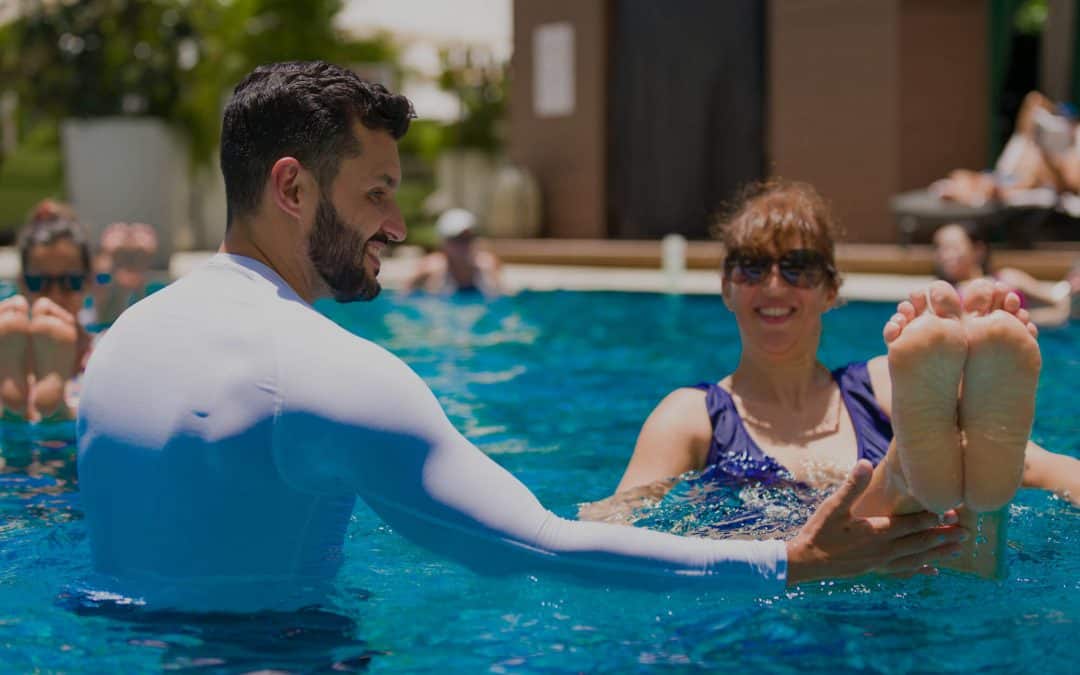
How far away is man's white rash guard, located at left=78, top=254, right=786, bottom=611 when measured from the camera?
6.67ft

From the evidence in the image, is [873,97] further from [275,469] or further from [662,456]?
[275,469]

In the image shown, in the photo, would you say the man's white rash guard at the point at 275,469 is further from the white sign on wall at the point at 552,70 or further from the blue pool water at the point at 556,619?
the white sign on wall at the point at 552,70

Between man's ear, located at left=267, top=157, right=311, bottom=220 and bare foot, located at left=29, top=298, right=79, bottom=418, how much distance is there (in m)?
3.30

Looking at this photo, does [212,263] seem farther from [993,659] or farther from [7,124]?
[7,124]

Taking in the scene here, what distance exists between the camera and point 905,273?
11.7 metres

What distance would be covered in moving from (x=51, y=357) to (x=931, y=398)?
3.84 metres

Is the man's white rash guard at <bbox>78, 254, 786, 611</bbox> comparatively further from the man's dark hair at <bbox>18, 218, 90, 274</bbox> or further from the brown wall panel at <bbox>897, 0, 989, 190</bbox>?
the brown wall panel at <bbox>897, 0, 989, 190</bbox>

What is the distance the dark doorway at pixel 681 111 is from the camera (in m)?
15.0

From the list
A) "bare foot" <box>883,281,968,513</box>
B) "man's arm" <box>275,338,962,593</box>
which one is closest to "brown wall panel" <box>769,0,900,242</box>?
"bare foot" <box>883,281,968,513</box>

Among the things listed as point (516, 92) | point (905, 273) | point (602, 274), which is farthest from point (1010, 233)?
point (516, 92)

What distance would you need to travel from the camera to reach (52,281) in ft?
17.5

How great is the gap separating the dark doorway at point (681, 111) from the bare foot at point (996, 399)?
12565 mm

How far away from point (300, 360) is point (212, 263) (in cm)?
33

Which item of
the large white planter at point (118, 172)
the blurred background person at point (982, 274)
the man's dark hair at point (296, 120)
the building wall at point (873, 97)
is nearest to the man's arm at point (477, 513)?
the man's dark hair at point (296, 120)
